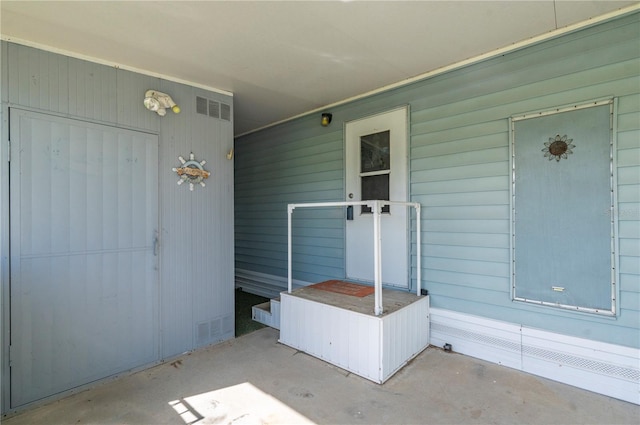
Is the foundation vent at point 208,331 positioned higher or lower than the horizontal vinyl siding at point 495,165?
lower

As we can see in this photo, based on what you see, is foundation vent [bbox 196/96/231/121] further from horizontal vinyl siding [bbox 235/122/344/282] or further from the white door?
the white door

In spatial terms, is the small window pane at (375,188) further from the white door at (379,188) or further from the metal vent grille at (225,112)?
the metal vent grille at (225,112)

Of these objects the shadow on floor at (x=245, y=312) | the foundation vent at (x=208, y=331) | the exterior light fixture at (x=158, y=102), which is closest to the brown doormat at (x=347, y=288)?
the shadow on floor at (x=245, y=312)

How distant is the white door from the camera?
3.52 m

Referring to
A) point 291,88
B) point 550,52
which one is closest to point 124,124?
point 291,88

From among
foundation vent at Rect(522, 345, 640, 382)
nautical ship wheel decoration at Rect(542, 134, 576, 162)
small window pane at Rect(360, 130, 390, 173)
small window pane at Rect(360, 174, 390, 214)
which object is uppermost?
small window pane at Rect(360, 130, 390, 173)

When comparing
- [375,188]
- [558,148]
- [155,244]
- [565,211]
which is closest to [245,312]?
[155,244]

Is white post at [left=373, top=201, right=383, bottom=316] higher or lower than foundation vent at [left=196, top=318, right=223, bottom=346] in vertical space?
higher

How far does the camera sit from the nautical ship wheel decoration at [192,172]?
Result: 10.6 feet

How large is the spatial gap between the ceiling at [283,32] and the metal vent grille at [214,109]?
0.24 meters

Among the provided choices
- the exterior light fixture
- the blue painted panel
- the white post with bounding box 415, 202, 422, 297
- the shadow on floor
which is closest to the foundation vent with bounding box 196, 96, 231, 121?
the exterior light fixture

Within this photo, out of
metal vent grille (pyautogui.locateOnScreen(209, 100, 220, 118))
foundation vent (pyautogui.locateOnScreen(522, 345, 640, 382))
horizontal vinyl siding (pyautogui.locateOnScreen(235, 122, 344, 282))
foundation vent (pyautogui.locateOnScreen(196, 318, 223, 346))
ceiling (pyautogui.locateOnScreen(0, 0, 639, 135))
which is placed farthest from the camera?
horizontal vinyl siding (pyautogui.locateOnScreen(235, 122, 344, 282))

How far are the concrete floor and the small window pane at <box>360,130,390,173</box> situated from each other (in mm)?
2119

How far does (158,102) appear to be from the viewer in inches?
118
